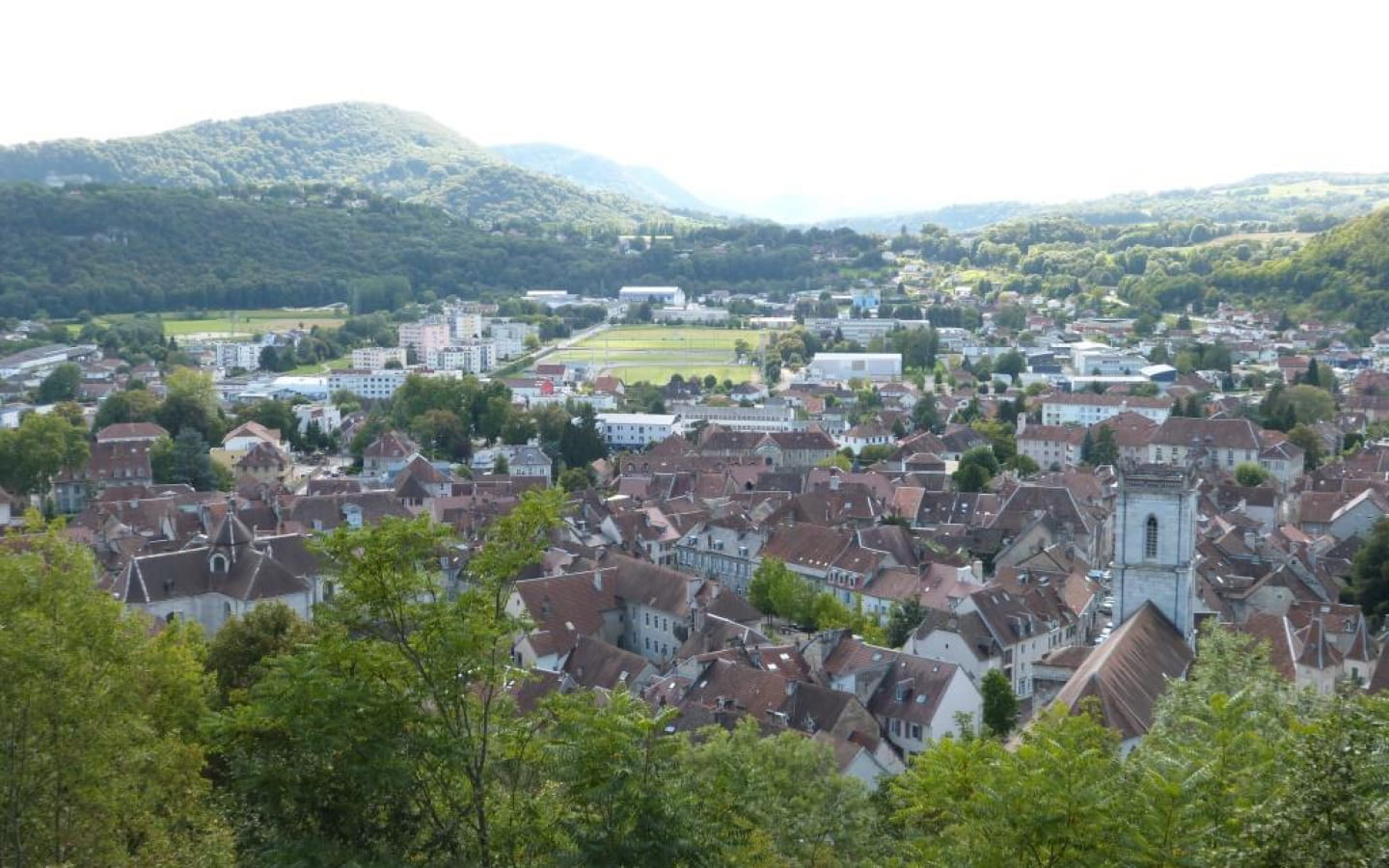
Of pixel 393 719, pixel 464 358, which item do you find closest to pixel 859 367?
pixel 464 358

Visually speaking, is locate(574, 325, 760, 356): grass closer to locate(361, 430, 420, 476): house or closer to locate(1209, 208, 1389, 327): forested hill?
locate(1209, 208, 1389, 327): forested hill

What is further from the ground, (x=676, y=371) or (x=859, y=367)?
(x=859, y=367)

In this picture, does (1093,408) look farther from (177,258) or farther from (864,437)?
(177,258)

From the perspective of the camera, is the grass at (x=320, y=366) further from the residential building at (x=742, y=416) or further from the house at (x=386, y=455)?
the house at (x=386, y=455)

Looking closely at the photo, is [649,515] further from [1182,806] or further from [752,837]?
[1182,806]

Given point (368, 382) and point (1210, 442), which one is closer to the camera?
point (1210, 442)
